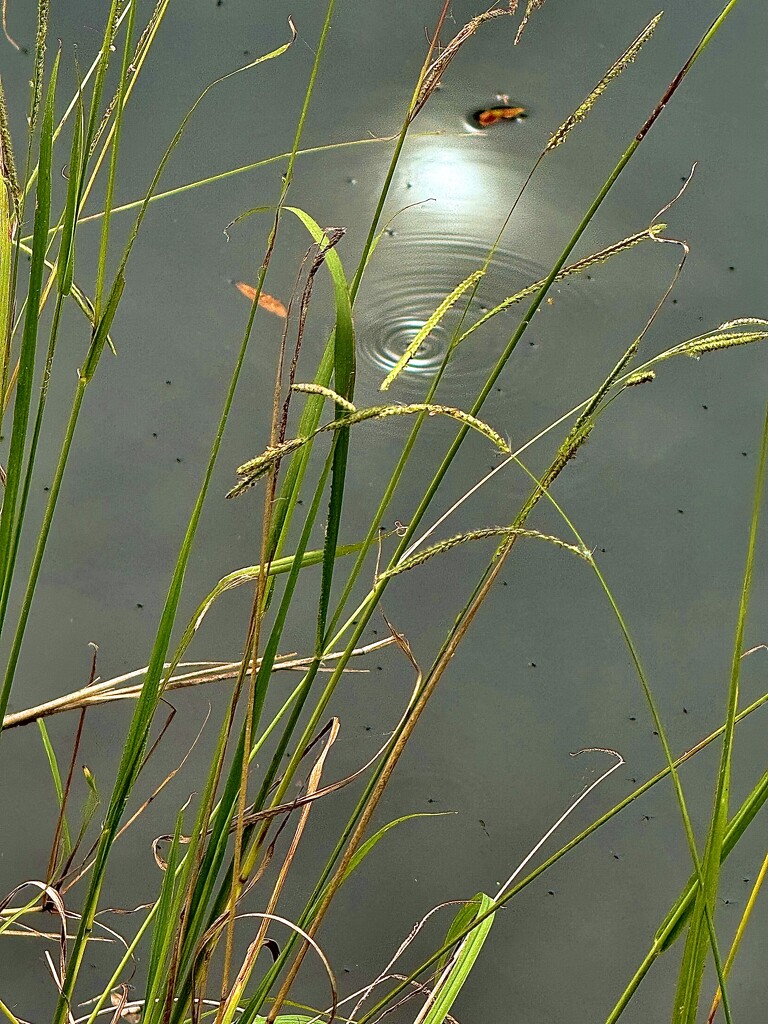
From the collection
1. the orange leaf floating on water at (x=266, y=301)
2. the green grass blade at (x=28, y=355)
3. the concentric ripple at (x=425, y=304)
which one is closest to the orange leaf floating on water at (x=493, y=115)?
the concentric ripple at (x=425, y=304)

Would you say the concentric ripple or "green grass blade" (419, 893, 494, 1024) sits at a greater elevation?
the concentric ripple

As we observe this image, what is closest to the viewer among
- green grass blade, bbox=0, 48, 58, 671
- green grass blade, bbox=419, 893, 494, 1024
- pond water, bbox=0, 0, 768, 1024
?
green grass blade, bbox=0, 48, 58, 671

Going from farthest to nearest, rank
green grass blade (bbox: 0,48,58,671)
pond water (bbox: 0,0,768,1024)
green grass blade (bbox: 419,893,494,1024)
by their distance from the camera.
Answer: pond water (bbox: 0,0,768,1024) → green grass blade (bbox: 419,893,494,1024) → green grass blade (bbox: 0,48,58,671)

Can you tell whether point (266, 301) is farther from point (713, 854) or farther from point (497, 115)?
point (713, 854)

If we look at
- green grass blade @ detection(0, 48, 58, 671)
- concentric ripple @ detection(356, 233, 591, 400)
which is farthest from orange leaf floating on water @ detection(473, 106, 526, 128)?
green grass blade @ detection(0, 48, 58, 671)

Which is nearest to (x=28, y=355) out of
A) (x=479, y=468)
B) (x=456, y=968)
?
(x=456, y=968)

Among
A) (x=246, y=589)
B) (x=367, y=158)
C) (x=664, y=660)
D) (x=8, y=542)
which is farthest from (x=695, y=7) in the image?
(x=8, y=542)

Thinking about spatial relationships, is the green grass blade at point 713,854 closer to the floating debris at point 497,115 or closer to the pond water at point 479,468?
the pond water at point 479,468

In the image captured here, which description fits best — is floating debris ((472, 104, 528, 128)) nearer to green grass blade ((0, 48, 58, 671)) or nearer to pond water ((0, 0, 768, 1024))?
pond water ((0, 0, 768, 1024))
